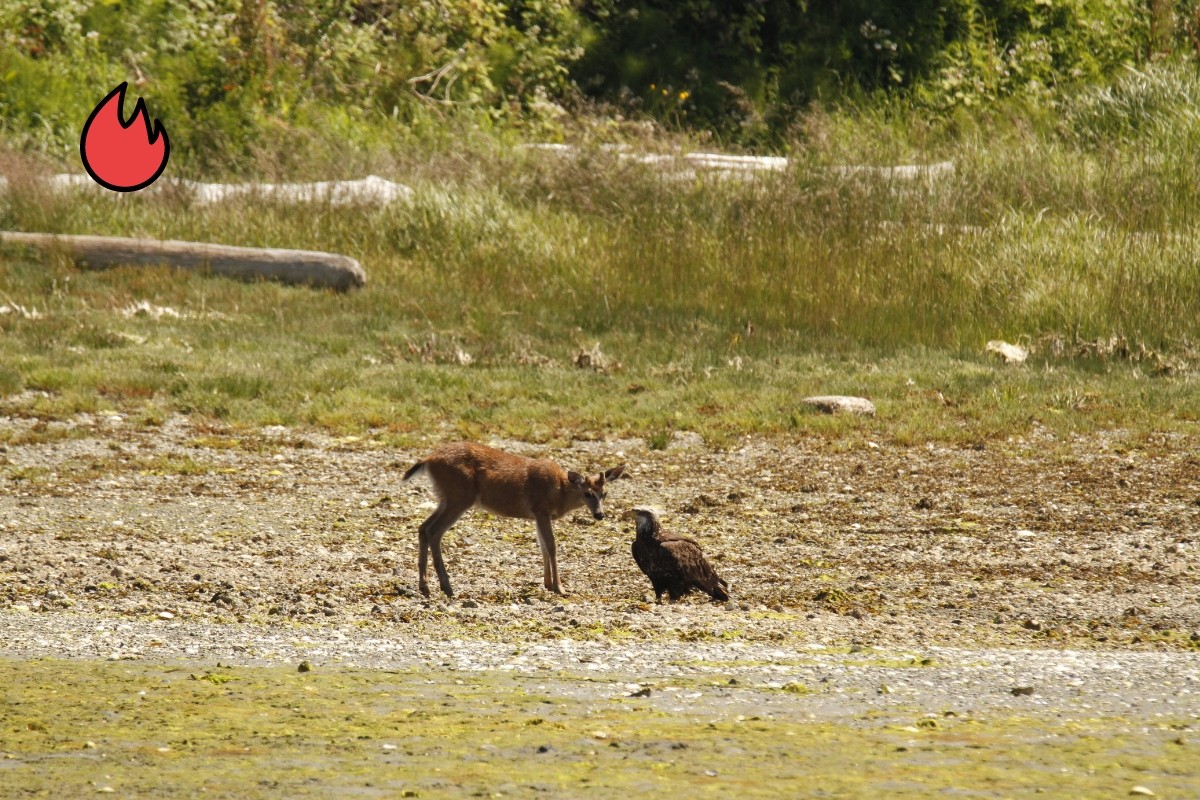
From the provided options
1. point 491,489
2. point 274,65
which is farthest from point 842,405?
point 274,65

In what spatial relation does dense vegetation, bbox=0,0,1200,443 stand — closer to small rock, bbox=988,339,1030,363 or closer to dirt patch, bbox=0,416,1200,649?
small rock, bbox=988,339,1030,363

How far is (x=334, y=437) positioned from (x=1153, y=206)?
31.9 feet

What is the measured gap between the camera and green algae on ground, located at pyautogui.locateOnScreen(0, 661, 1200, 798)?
15.9ft

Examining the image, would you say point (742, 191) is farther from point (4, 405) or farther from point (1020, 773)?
point (1020, 773)

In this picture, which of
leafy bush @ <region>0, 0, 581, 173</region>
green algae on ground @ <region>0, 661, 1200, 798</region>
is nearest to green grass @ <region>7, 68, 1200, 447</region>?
leafy bush @ <region>0, 0, 581, 173</region>

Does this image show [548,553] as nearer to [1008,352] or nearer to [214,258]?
[1008,352]

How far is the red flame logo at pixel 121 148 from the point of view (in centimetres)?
1756

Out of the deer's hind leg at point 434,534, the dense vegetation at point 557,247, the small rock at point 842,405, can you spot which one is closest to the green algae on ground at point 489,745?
the deer's hind leg at point 434,534

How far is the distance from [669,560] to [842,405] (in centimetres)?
526

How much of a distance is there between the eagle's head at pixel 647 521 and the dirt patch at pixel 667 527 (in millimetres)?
366

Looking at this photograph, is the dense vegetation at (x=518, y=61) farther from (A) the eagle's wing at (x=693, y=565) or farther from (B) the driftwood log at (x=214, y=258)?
(A) the eagle's wing at (x=693, y=565)

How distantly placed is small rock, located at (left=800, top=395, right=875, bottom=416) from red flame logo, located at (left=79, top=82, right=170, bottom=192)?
814cm

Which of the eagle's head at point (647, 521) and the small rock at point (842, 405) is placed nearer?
the eagle's head at point (647, 521)

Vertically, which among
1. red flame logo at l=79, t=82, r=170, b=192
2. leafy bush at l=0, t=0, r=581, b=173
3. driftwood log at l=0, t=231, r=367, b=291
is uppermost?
leafy bush at l=0, t=0, r=581, b=173
